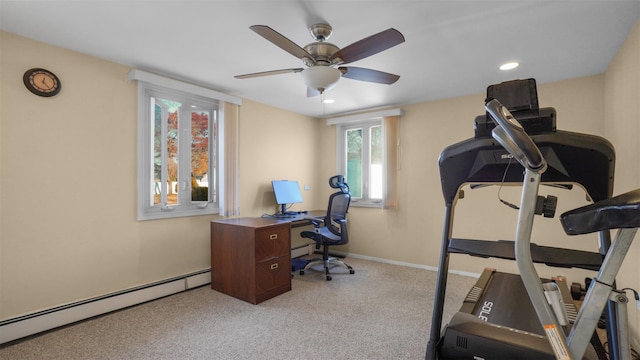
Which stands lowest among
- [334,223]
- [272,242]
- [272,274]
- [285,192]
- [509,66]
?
[272,274]

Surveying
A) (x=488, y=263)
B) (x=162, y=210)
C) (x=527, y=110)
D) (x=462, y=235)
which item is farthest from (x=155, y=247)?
(x=488, y=263)

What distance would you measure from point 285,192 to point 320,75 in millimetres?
2354

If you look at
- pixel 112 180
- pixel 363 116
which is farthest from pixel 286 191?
pixel 112 180

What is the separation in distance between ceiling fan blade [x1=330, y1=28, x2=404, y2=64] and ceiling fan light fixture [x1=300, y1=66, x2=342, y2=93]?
110mm

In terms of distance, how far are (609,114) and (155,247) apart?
4621 mm

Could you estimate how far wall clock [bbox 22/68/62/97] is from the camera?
221 centimetres

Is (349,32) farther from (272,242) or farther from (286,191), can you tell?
(286,191)

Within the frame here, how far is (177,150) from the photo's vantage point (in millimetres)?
3195

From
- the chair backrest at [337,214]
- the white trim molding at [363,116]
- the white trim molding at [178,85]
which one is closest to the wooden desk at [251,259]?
the chair backrest at [337,214]

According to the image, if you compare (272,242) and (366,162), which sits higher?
(366,162)

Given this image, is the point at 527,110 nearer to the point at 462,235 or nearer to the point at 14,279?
the point at 462,235

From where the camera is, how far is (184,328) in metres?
2.34

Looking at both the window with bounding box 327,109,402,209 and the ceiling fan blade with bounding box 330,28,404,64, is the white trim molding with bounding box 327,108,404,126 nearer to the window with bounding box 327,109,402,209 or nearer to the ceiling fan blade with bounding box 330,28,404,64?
the window with bounding box 327,109,402,209

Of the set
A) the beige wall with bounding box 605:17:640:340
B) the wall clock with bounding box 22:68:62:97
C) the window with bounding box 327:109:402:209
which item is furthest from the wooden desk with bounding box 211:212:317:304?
the beige wall with bounding box 605:17:640:340
